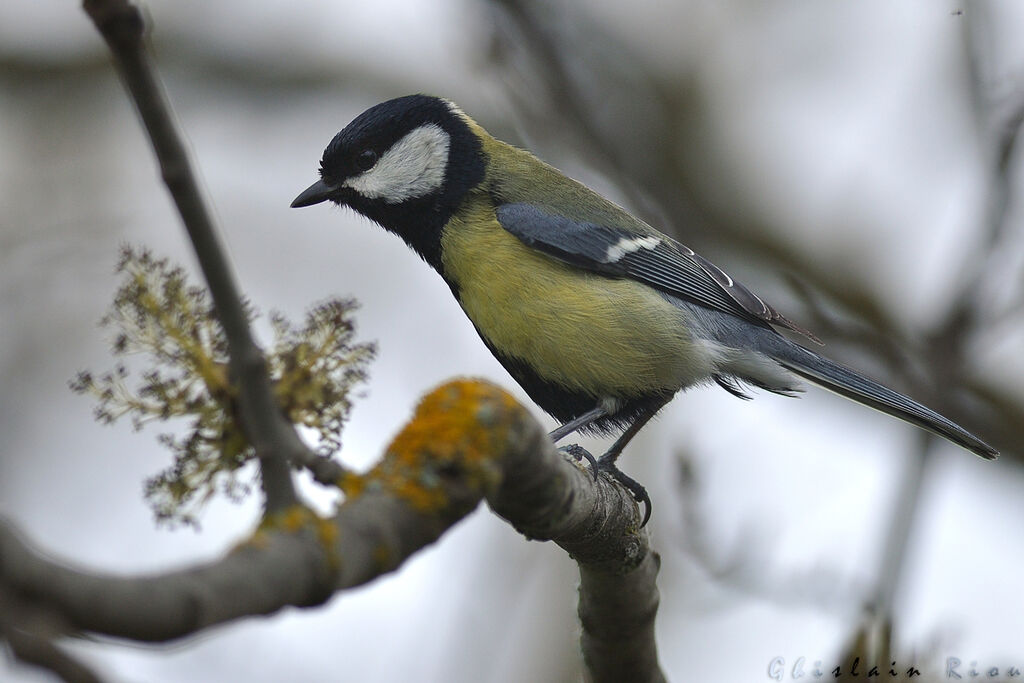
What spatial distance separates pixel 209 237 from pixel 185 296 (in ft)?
1.62

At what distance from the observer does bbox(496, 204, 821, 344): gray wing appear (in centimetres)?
354

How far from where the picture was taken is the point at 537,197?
3762mm

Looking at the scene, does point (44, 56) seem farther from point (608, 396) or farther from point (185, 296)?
point (185, 296)

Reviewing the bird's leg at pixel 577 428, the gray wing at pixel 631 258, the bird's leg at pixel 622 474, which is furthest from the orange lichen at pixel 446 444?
the gray wing at pixel 631 258

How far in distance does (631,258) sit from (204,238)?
8.68 feet

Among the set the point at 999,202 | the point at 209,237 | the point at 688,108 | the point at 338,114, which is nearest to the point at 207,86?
the point at 338,114

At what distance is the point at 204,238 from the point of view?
1.14 m

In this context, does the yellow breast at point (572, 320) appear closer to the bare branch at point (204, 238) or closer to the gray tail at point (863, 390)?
the gray tail at point (863, 390)

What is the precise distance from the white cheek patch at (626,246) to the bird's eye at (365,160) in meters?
0.95

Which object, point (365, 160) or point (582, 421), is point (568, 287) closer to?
point (582, 421)

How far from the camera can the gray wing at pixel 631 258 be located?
3.54 meters

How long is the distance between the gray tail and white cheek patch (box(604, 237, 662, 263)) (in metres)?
0.57

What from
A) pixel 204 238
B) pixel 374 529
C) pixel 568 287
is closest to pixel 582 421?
pixel 568 287

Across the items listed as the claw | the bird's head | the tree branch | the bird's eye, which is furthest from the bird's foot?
the bird's eye
